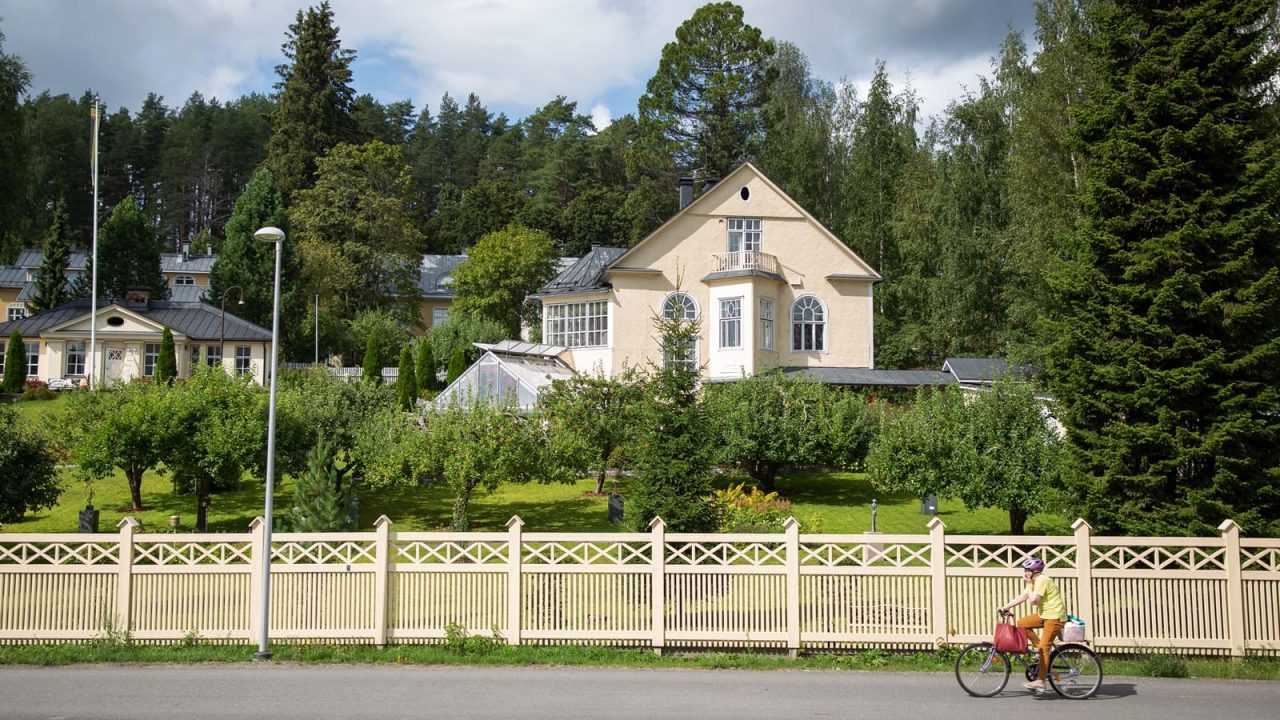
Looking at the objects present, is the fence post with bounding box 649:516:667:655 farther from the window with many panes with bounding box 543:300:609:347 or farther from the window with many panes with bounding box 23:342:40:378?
the window with many panes with bounding box 23:342:40:378

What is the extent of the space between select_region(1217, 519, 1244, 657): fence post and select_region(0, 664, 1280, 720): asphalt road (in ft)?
2.85

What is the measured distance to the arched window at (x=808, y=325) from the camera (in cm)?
3953

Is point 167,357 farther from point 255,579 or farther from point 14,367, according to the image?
point 255,579

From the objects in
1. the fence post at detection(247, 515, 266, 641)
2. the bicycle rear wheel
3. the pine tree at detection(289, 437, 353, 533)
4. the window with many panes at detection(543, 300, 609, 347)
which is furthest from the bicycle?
the window with many panes at detection(543, 300, 609, 347)

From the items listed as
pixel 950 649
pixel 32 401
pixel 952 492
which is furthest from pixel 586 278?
pixel 950 649

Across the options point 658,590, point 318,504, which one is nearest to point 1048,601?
point 658,590

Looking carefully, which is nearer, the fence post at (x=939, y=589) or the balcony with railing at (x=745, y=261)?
the fence post at (x=939, y=589)

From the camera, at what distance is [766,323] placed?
38781 mm

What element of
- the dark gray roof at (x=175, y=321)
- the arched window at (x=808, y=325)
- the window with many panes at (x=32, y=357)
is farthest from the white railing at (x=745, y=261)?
the window with many panes at (x=32, y=357)

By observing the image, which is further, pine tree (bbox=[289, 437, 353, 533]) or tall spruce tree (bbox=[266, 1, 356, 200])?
tall spruce tree (bbox=[266, 1, 356, 200])

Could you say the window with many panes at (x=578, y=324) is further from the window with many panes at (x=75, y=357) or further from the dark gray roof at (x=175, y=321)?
the window with many panes at (x=75, y=357)

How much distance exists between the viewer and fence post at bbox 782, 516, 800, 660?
1351cm

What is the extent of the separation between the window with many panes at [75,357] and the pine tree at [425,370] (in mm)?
17337

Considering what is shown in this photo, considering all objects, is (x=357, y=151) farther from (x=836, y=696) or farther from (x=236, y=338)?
(x=836, y=696)
